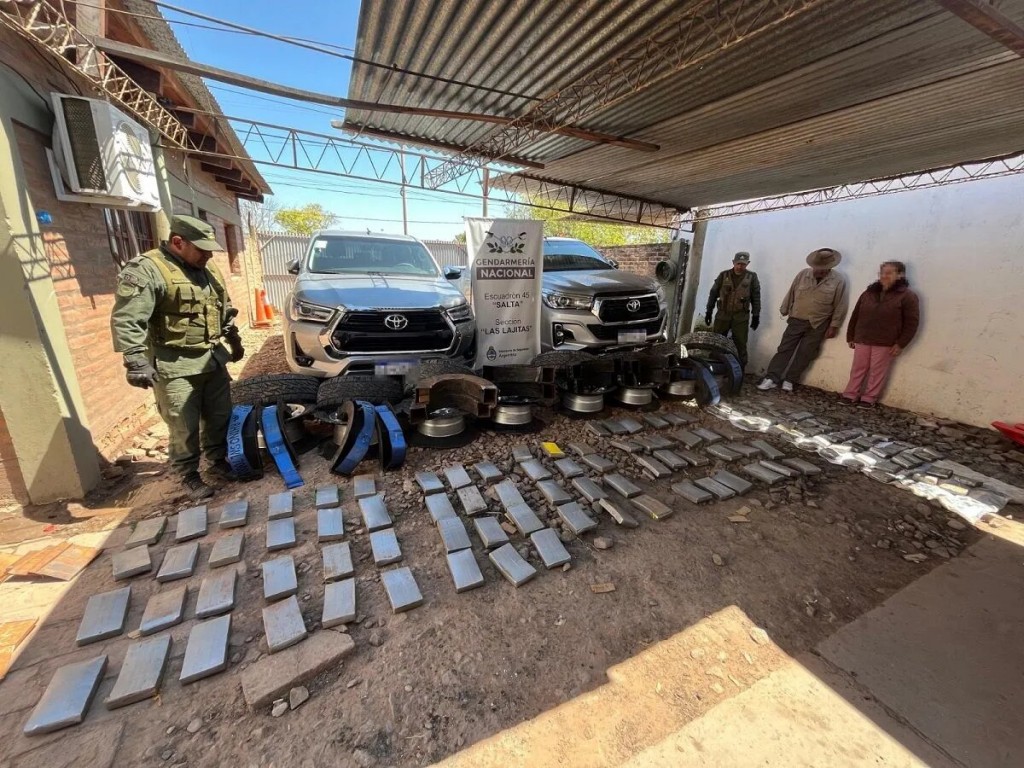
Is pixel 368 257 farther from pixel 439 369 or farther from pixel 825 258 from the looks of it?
pixel 825 258

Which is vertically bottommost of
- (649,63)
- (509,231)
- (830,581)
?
(830,581)

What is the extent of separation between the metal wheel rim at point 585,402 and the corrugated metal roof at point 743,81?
3.13m

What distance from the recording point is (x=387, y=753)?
153 centimetres

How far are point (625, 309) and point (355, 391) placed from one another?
336 cm

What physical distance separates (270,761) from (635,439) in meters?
3.50

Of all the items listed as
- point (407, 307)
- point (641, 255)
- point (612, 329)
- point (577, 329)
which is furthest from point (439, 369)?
point (641, 255)

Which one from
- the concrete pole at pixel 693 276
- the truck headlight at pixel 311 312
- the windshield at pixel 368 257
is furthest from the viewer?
the concrete pole at pixel 693 276

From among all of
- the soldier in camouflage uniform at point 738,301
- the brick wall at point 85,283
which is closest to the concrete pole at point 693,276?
the soldier in camouflage uniform at point 738,301

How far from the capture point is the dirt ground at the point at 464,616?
1567 millimetres

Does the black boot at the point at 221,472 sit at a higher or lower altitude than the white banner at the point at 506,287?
lower

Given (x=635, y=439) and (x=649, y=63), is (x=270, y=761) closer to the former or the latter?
(x=635, y=439)

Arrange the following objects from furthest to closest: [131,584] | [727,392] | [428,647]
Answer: [727,392], [131,584], [428,647]

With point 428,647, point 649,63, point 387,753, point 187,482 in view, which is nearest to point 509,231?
point 649,63

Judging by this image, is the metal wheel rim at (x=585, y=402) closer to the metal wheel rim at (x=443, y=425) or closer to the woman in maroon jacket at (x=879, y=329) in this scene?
the metal wheel rim at (x=443, y=425)
